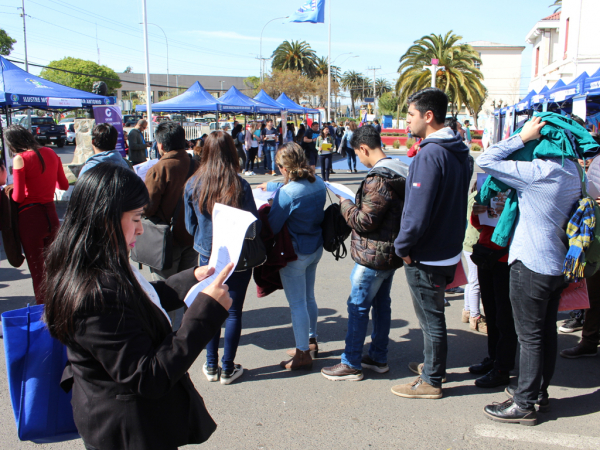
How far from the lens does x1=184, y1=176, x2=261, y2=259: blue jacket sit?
3229 mm

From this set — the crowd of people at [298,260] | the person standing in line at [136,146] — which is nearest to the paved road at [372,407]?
the crowd of people at [298,260]

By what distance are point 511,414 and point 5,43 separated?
8213 cm

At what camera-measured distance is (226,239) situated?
5.60 feet

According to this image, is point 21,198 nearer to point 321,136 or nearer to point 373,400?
point 373,400

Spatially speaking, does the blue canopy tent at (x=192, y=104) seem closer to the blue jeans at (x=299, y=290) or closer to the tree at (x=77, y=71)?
the blue jeans at (x=299, y=290)

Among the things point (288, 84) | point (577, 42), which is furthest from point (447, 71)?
point (288, 84)

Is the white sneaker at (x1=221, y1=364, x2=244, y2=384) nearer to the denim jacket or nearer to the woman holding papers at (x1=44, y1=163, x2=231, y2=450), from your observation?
the denim jacket

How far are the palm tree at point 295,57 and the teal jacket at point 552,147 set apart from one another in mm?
53504

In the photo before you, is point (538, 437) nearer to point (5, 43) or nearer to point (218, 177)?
point (218, 177)

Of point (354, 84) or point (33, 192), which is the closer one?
point (33, 192)

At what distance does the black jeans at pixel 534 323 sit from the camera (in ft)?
8.66

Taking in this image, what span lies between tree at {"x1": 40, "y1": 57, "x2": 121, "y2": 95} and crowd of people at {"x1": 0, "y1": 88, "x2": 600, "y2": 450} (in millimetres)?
74425

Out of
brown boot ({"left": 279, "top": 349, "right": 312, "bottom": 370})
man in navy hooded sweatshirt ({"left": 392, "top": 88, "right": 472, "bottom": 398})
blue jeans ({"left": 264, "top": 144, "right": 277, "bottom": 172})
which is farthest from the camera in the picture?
blue jeans ({"left": 264, "top": 144, "right": 277, "bottom": 172})

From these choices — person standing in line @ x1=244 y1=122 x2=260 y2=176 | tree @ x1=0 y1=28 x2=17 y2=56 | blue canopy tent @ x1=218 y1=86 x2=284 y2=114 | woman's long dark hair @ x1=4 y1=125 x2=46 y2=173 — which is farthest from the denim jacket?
tree @ x1=0 y1=28 x2=17 y2=56
